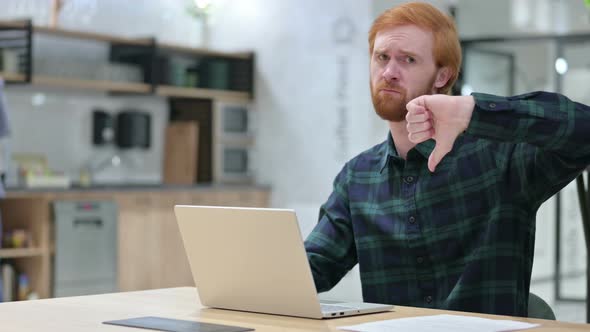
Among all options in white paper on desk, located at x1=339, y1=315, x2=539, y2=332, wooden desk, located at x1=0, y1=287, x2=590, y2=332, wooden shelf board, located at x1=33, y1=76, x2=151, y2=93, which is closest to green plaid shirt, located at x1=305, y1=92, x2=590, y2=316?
wooden desk, located at x1=0, y1=287, x2=590, y2=332

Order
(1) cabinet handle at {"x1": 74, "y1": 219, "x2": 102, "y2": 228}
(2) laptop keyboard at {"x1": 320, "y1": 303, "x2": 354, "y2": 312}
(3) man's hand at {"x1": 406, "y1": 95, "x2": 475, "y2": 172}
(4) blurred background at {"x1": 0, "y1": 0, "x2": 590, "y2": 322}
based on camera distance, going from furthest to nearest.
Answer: (4) blurred background at {"x1": 0, "y1": 0, "x2": 590, "y2": 322}
(1) cabinet handle at {"x1": 74, "y1": 219, "x2": 102, "y2": 228}
(2) laptop keyboard at {"x1": 320, "y1": 303, "x2": 354, "y2": 312}
(3) man's hand at {"x1": 406, "y1": 95, "x2": 475, "y2": 172}

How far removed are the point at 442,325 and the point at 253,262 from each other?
0.38 metres

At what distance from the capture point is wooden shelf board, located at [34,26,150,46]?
6861 mm

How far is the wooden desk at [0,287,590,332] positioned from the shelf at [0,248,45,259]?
4.11 metres

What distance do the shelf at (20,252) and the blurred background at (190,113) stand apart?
0.01m

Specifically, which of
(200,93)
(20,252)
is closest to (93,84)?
(200,93)

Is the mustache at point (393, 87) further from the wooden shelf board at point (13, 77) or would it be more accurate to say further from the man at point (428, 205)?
the wooden shelf board at point (13, 77)

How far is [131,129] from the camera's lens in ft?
24.6

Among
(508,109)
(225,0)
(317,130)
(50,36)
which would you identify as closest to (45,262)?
(50,36)

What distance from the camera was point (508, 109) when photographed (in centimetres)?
179

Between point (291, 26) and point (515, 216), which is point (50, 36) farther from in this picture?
point (515, 216)

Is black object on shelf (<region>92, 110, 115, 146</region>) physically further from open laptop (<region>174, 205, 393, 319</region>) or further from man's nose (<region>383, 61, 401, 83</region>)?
open laptop (<region>174, 205, 393, 319</region>)

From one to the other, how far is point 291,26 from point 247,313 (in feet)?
20.1

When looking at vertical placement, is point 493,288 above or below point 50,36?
below
